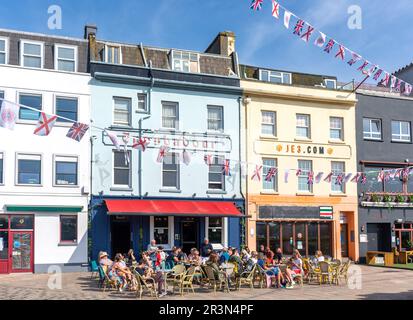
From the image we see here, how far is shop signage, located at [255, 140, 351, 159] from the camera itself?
27359 mm

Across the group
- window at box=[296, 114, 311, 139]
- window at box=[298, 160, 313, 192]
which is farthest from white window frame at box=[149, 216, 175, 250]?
window at box=[296, 114, 311, 139]

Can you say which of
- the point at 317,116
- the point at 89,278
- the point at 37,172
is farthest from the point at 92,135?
the point at 317,116

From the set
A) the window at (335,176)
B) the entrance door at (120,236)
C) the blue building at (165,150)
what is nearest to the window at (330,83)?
the window at (335,176)

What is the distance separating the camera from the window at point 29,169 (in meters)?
23.2

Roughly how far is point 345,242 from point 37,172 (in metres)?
16.5

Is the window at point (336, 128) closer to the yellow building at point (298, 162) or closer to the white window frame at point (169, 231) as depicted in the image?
the yellow building at point (298, 162)

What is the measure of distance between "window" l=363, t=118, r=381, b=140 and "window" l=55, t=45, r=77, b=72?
15963mm

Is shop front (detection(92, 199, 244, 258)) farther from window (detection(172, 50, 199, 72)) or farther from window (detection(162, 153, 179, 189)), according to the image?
window (detection(172, 50, 199, 72))

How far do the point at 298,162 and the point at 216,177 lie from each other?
15.1 feet

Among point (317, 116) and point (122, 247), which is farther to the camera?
point (317, 116)

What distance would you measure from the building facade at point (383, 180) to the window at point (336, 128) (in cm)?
98

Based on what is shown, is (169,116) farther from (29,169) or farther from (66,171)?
(29,169)

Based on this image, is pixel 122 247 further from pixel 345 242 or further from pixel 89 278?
pixel 345 242
